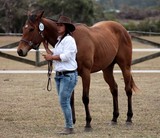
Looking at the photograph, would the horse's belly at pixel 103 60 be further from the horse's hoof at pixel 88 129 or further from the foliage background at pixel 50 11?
the foliage background at pixel 50 11

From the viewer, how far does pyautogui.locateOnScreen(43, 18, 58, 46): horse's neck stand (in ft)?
26.3

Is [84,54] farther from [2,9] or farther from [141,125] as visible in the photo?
[2,9]

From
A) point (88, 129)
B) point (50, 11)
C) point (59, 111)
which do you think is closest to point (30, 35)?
point (88, 129)

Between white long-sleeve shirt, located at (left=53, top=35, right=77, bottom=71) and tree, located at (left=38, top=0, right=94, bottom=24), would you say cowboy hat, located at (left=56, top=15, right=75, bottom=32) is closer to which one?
white long-sleeve shirt, located at (left=53, top=35, right=77, bottom=71)

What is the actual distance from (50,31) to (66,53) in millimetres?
729

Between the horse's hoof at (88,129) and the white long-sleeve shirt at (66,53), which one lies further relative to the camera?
the horse's hoof at (88,129)

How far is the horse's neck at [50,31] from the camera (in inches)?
316

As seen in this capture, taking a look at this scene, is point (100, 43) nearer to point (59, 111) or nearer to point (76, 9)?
point (59, 111)

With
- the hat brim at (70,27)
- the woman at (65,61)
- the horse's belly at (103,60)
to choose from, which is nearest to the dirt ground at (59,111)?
the woman at (65,61)

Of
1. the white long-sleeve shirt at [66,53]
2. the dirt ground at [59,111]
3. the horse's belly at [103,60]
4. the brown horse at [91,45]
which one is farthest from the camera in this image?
the horse's belly at [103,60]

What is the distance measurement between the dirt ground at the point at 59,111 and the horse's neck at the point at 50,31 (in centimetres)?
146

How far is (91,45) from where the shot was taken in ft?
27.5

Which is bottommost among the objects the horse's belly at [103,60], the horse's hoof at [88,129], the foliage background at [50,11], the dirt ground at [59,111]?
the foliage background at [50,11]

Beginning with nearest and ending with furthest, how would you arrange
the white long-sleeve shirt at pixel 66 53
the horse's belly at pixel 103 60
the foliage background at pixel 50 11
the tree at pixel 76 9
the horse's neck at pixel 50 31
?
the white long-sleeve shirt at pixel 66 53, the horse's neck at pixel 50 31, the horse's belly at pixel 103 60, the foliage background at pixel 50 11, the tree at pixel 76 9
